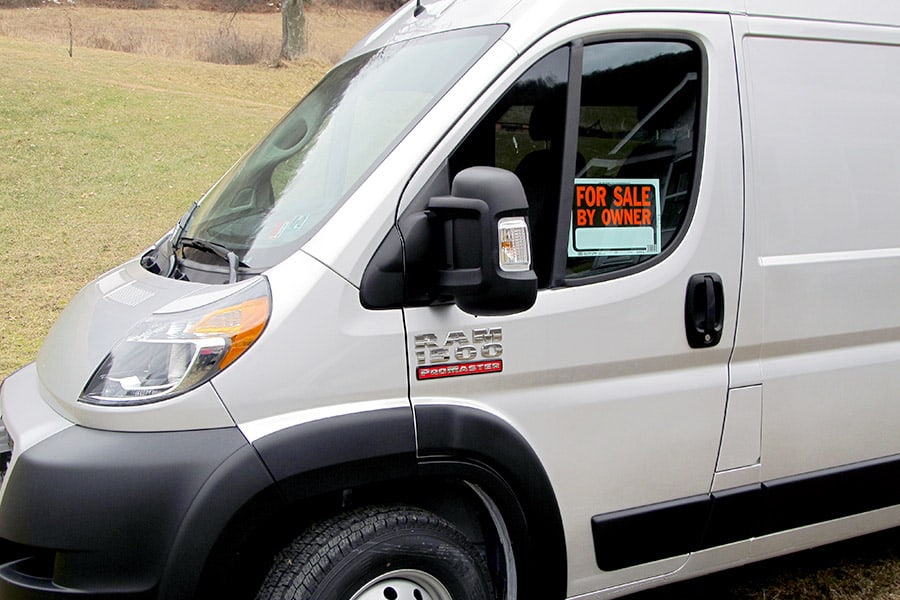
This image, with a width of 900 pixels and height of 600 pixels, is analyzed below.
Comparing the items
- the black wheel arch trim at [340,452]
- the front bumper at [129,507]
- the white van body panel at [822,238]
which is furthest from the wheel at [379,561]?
the white van body panel at [822,238]

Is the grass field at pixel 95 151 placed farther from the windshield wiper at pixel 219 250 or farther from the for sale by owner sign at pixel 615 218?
the for sale by owner sign at pixel 615 218

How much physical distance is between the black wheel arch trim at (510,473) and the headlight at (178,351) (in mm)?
529

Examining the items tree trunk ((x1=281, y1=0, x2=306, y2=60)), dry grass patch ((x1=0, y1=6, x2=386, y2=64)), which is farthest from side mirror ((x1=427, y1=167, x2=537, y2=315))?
tree trunk ((x1=281, y1=0, x2=306, y2=60))

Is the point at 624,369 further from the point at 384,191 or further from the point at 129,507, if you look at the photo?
the point at 129,507

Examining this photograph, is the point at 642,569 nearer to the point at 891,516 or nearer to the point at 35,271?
the point at 891,516

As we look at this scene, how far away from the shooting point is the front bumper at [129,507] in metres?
2.10

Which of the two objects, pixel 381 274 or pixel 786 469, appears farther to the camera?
pixel 786 469

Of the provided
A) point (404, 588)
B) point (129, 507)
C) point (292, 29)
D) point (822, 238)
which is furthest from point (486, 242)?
point (292, 29)

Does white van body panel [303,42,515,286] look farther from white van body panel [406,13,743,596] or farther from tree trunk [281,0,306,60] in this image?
tree trunk [281,0,306,60]

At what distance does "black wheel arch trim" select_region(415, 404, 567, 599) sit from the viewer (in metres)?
2.39

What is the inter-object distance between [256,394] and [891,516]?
2.49m

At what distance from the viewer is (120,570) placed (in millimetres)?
2107

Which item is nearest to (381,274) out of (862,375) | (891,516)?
(862,375)

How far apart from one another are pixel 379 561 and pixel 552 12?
1643mm
